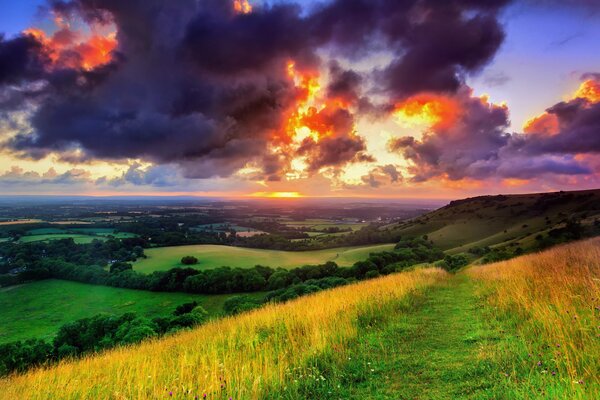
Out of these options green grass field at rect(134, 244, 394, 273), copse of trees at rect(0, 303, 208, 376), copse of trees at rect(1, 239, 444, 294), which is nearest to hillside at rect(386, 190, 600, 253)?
copse of trees at rect(1, 239, 444, 294)

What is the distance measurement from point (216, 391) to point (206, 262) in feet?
308

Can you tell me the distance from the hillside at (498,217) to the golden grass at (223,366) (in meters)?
93.8

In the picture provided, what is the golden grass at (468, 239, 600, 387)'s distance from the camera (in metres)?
4.69

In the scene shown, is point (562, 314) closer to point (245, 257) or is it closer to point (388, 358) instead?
point (388, 358)

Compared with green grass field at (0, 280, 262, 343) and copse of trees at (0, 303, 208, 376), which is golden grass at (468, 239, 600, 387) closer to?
copse of trees at (0, 303, 208, 376)

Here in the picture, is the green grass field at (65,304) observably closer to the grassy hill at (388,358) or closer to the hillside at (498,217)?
the grassy hill at (388,358)

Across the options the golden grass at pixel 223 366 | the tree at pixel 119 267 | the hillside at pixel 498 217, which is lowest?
the tree at pixel 119 267

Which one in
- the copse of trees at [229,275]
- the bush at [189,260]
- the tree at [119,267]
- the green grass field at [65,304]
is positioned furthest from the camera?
the bush at [189,260]

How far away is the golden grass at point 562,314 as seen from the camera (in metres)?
4.69

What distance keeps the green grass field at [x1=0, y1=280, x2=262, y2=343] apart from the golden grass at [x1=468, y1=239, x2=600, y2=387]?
61.1m

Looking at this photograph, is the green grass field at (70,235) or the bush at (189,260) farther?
the green grass field at (70,235)

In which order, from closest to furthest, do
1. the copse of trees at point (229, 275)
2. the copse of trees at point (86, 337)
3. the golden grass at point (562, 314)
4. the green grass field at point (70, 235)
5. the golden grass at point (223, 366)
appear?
1. the golden grass at point (562, 314)
2. the golden grass at point (223, 366)
3. the copse of trees at point (86, 337)
4. the copse of trees at point (229, 275)
5. the green grass field at point (70, 235)

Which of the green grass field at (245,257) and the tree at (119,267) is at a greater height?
the green grass field at (245,257)

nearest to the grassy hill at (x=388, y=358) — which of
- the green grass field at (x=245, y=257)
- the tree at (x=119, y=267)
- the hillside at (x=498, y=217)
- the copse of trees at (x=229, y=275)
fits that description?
the copse of trees at (x=229, y=275)
